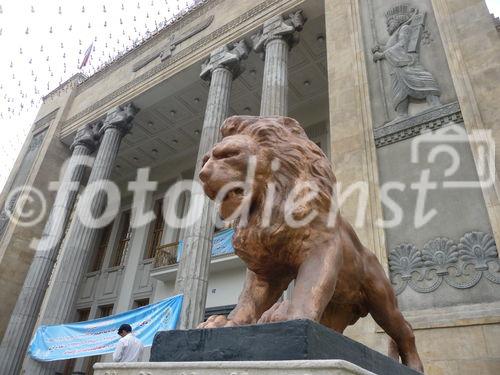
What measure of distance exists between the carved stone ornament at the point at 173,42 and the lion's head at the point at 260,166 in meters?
11.2

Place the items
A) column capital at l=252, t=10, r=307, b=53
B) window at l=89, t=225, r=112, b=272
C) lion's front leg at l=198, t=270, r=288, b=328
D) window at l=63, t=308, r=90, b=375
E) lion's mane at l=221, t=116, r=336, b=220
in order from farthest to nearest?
1. window at l=89, t=225, r=112, b=272
2. window at l=63, t=308, r=90, b=375
3. column capital at l=252, t=10, r=307, b=53
4. lion's mane at l=221, t=116, r=336, b=220
5. lion's front leg at l=198, t=270, r=288, b=328

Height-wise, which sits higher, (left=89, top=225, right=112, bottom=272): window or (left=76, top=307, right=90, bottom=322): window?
(left=89, top=225, right=112, bottom=272): window

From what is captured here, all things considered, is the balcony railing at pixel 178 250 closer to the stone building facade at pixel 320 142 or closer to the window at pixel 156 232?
the stone building facade at pixel 320 142

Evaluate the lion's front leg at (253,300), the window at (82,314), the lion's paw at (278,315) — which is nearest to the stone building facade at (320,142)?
the window at (82,314)

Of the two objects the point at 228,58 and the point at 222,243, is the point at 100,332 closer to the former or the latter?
the point at 222,243

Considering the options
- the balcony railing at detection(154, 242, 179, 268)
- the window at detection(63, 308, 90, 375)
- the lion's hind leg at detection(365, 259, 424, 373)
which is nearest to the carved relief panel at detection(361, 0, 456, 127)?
the lion's hind leg at detection(365, 259, 424, 373)

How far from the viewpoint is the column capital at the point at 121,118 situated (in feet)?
43.3

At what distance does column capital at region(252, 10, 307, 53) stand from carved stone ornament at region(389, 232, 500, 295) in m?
6.25

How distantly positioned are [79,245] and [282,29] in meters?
8.02

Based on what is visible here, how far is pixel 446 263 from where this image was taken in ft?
17.1

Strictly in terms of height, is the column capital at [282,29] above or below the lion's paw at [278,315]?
above

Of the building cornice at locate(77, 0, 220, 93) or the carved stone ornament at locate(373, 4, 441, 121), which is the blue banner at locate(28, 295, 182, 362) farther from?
the building cornice at locate(77, 0, 220, 93)

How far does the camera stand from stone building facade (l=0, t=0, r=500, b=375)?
5203mm

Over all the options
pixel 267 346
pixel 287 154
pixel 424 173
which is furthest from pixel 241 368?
pixel 424 173
